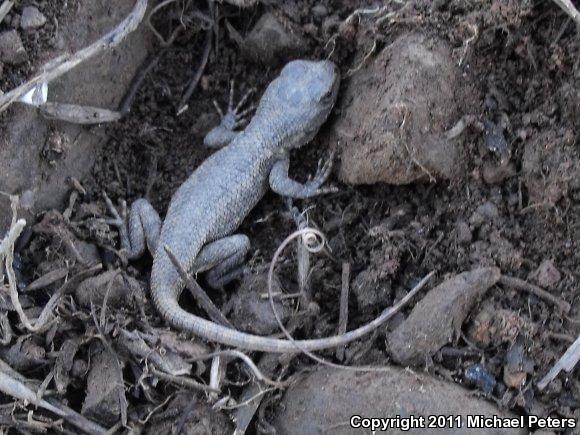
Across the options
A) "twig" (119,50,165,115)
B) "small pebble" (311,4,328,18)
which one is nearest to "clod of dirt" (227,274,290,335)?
"twig" (119,50,165,115)

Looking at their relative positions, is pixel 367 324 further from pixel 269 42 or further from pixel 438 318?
pixel 269 42

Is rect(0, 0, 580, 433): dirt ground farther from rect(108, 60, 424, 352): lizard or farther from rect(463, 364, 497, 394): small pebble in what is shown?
rect(108, 60, 424, 352): lizard

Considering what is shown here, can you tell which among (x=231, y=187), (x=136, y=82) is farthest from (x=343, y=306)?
(x=136, y=82)

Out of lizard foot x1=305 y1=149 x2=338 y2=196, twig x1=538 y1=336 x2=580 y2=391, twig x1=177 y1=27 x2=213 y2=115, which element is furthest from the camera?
twig x1=177 y1=27 x2=213 y2=115

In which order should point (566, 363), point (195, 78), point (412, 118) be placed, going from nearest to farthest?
point (566, 363) → point (412, 118) → point (195, 78)

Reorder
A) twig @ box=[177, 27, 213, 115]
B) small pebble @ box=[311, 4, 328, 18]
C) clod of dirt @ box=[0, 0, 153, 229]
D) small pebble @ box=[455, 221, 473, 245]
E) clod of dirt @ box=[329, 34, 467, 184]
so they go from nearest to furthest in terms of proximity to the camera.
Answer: small pebble @ box=[455, 221, 473, 245] < clod of dirt @ box=[329, 34, 467, 184] < clod of dirt @ box=[0, 0, 153, 229] < small pebble @ box=[311, 4, 328, 18] < twig @ box=[177, 27, 213, 115]

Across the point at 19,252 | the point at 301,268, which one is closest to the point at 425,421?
the point at 301,268
